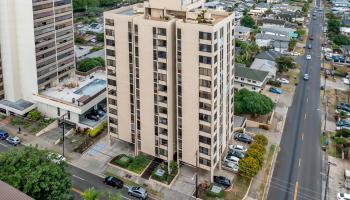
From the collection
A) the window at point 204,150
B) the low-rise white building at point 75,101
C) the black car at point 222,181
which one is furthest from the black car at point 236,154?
the low-rise white building at point 75,101

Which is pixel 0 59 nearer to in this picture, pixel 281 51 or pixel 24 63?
pixel 24 63

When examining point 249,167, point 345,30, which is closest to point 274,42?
point 345,30

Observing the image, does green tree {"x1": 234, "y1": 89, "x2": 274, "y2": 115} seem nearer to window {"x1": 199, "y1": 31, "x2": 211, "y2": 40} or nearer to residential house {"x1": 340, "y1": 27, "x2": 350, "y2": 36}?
window {"x1": 199, "y1": 31, "x2": 211, "y2": 40}

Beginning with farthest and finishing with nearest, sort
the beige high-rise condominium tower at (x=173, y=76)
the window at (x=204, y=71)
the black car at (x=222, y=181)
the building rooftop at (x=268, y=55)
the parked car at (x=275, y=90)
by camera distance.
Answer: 1. the building rooftop at (x=268, y=55)
2. the parked car at (x=275, y=90)
3. the black car at (x=222, y=181)
4. the beige high-rise condominium tower at (x=173, y=76)
5. the window at (x=204, y=71)

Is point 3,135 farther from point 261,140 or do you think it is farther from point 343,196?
point 343,196

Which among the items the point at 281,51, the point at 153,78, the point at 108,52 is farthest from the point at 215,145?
the point at 281,51

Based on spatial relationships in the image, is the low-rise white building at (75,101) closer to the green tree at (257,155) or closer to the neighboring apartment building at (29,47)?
the neighboring apartment building at (29,47)

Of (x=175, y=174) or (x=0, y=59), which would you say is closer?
(x=175, y=174)
